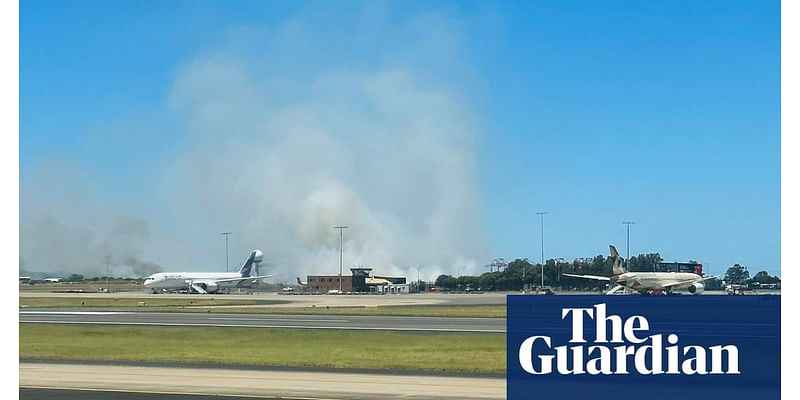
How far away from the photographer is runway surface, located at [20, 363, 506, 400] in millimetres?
27203

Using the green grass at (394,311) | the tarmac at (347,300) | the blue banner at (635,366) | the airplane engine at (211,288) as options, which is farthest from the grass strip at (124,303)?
the blue banner at (635,366)

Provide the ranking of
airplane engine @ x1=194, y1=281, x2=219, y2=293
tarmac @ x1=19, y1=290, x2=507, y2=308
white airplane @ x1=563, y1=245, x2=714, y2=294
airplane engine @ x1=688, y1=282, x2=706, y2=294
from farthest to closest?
airplane engine @ x1=194, y1=281, x2=219, y2=293 → airplane engine @ x1=688, y1=282, x2=706, y2=294 → white airplane @ x1=563, y1=245, x2=714, y2=294 → tarmac @ x1=19, y1=290, x2=507, y2=308

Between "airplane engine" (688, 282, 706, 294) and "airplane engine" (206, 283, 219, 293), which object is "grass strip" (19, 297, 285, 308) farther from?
"airplane engine" (688, 282, 706, 294)

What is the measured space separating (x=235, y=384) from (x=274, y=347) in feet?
57.0

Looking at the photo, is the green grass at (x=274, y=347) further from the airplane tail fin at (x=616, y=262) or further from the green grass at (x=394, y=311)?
the airplane tail fin at (x=616, y=262)

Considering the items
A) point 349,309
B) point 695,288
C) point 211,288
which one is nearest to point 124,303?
point 349,309

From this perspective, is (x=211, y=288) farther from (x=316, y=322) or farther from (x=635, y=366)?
(x=635, y=366)

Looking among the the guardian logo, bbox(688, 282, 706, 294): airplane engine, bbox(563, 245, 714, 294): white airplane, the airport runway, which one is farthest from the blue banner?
bbox(688, 282, 706, 294): airplane engine

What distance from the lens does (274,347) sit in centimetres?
4731

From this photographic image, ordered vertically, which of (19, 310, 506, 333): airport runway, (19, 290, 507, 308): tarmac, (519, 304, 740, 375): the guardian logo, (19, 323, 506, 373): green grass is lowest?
(19, 290, 507, 308): tarmac

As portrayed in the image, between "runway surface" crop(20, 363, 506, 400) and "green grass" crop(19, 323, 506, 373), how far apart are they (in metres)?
4.14
